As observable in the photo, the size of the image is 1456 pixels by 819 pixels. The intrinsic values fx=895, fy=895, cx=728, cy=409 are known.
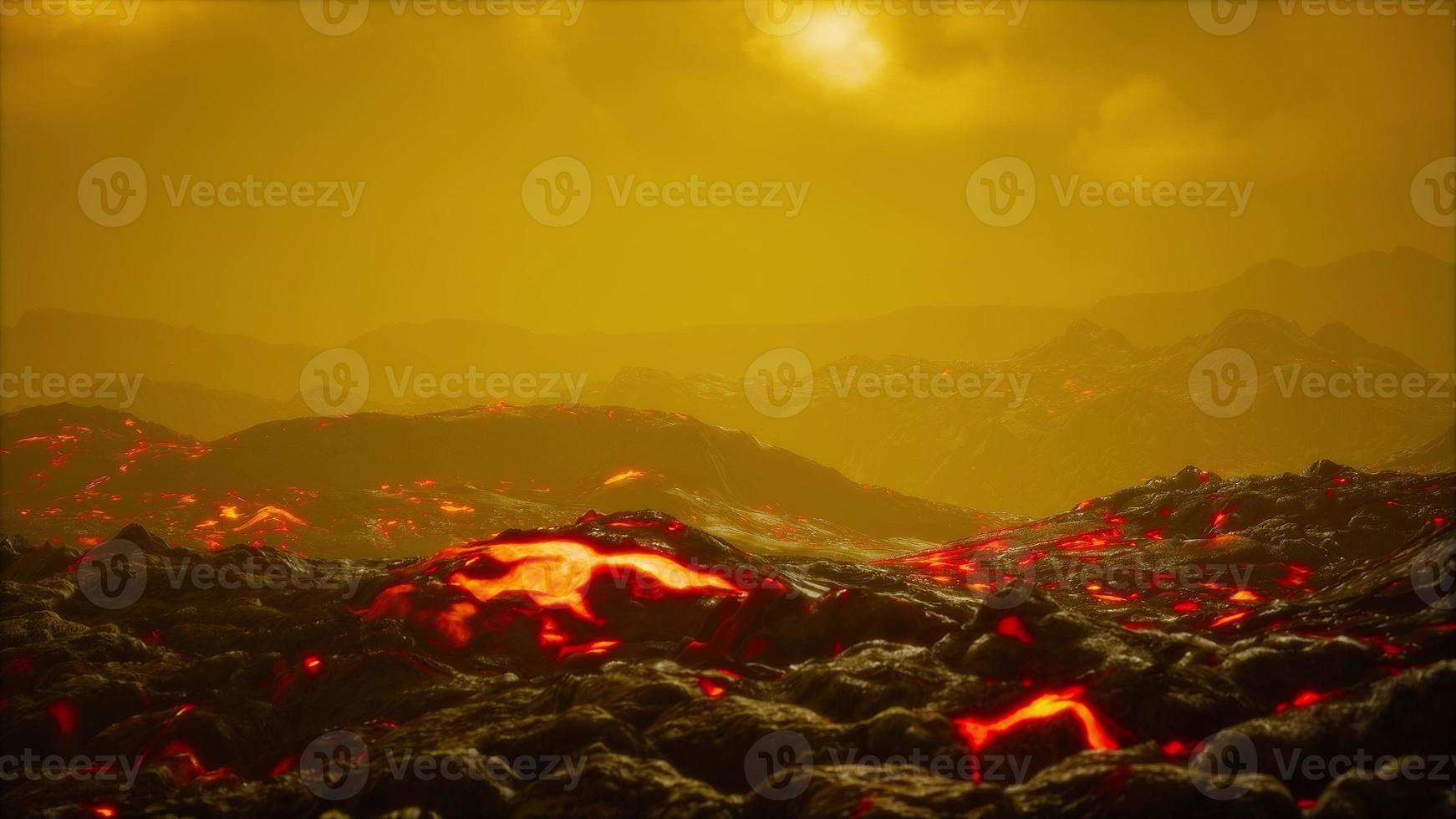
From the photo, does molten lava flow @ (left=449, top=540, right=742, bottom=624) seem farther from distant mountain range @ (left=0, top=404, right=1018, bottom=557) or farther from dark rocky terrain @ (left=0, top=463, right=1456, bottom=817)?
distant mountain range @ (left=0, top=404, right=1018, bottom=557)

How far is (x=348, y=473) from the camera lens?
8881 cm

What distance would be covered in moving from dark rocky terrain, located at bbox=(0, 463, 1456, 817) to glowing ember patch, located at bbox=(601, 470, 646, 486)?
65431 mm

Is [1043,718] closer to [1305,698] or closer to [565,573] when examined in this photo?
[1305,698]

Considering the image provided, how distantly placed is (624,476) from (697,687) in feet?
260

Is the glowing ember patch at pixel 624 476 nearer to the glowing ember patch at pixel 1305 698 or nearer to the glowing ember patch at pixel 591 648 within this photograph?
the glowing ember patch at pixel 591 648

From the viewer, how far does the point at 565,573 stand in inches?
845

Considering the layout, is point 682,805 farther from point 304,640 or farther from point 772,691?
point 304,640

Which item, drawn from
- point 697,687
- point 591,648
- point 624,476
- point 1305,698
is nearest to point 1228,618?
point 1305,698

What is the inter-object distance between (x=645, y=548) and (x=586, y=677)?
779 cm

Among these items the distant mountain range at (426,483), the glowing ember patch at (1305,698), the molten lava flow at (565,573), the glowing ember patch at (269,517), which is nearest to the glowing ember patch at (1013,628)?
the glowing ember patch at (1305,698)

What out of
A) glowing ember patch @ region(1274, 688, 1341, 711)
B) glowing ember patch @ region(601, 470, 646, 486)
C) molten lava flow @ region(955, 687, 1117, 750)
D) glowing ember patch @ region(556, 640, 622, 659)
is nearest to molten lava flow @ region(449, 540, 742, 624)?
glowing ember patch @ region(556, 640, 622, 659)

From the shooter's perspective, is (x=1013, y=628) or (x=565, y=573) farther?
(x=565, y=573)

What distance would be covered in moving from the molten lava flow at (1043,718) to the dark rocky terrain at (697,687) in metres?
0.05

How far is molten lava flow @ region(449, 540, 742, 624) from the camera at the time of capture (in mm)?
20672
